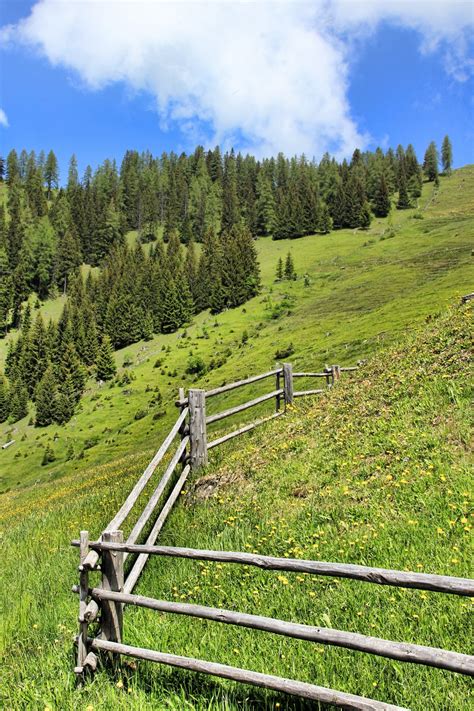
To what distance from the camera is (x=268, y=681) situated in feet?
12.7

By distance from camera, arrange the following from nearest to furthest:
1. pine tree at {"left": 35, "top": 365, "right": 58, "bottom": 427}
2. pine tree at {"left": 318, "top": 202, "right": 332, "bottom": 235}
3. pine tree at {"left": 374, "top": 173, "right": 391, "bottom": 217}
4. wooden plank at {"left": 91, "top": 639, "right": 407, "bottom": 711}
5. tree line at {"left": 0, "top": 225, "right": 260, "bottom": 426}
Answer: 1. wooden plank at {"left": 91, "top": 639, "right": 407, "bottom": 711}
2. pine tree at {"left": 35, "top": 365, "right": 58, "bottom": 427}
3. tree line at {"left": 0, "top": 225, "right": 260, "bottom": 426}
4. pine tree at {"left": 318, "top": 202, "right": 332, "bottom": 235}
5. pine tree at {"left": 374, "top": 173, "right": 391, "bottom": 217}

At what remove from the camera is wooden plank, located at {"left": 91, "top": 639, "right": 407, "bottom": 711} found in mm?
3451

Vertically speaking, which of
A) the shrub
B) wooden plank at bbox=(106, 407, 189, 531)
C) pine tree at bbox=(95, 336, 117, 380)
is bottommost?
the shrub

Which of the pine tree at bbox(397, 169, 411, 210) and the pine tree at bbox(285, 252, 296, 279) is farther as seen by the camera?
the pine tree at bbox(397, 169, 411, 210)

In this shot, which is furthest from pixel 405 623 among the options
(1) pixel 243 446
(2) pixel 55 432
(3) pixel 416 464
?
(2) pixel 55 432

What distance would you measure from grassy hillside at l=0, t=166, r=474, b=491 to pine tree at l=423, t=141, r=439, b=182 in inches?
2206

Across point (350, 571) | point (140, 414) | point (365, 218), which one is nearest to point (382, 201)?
point (365, 218)

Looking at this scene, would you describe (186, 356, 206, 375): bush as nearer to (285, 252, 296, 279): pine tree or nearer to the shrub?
the shrub

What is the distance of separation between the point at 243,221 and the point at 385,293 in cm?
10621

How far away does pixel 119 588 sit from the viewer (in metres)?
5.42

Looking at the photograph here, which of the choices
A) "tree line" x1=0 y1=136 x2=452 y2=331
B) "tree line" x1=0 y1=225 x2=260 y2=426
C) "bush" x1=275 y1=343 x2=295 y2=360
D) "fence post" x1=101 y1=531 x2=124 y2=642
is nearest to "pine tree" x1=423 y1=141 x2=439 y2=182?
"tree line" x1=0 y1=136 x2=452 y2=331

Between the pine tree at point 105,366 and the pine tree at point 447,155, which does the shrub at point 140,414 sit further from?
the pine tree at point 447,155

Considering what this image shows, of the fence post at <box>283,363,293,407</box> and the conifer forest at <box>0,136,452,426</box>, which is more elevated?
the conifer forest at <box>0,136,452,426</box>

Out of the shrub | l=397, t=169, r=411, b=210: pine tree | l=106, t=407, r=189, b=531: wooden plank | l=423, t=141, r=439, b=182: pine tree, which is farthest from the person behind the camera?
l=423, t=141, r=439, b=182: pine tree
